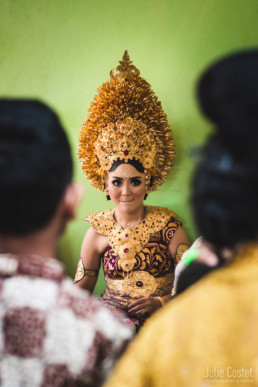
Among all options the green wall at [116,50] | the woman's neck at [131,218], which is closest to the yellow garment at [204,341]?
the woman's neck at [131,218]

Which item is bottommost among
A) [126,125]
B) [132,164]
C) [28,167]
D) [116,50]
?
[28,167]

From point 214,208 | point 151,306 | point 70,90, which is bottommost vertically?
point 151,306

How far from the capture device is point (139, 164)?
58.4 inches

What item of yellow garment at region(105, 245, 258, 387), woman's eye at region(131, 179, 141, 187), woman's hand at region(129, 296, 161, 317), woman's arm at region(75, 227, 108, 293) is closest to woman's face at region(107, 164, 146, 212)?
woman's eye at region(131, 179, 141, 187)

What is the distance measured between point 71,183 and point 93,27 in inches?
59.9

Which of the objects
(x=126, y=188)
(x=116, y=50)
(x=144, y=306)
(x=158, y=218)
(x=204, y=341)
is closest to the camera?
(x=204, y=341)

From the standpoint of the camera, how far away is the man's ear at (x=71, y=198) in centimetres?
59

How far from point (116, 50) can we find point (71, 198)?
4.69 ft

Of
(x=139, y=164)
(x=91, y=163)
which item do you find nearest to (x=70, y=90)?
(x=91, y=163)

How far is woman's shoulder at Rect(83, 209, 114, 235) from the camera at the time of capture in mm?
1599

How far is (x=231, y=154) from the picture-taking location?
0.51 m

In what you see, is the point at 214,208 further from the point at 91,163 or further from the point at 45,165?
the point at 91,163

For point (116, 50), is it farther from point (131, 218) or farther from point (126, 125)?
point (131, 218)

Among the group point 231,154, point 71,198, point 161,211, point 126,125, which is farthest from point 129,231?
point 231,154
